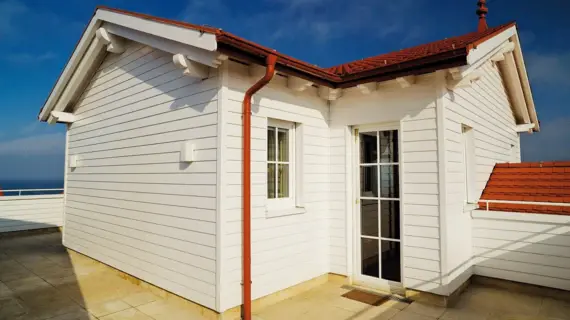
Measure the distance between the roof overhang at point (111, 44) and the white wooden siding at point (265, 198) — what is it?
0.49 metres

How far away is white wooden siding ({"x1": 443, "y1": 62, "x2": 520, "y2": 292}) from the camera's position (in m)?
3.96

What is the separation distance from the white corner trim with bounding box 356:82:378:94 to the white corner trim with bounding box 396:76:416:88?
0.38 m

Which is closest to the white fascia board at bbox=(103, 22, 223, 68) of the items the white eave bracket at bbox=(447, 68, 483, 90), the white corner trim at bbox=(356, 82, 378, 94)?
the white corner trim at bbox=(356, 82, 378, 94)

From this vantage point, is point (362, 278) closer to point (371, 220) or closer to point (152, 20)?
point (371, 220)

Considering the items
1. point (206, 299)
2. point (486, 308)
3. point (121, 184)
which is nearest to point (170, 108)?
point (121, 184)

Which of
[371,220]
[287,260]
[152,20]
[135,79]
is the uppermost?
[152,20]

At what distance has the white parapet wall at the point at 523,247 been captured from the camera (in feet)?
13.6

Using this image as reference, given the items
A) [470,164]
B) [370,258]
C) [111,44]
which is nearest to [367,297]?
[370,258]

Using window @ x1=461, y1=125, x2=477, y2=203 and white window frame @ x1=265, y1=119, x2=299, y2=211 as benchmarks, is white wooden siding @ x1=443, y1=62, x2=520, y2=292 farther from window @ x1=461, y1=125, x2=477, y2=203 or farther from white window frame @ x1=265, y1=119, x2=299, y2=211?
white window frame @ x1=265, y1=119, x2=299, y2=211

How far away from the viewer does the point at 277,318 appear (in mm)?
3531

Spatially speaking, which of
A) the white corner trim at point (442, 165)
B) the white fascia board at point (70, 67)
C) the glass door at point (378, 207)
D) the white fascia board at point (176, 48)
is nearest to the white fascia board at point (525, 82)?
the white corner trim at point (442, 165)

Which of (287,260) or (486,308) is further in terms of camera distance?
(287,260)

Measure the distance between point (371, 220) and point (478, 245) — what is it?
67.0 inches

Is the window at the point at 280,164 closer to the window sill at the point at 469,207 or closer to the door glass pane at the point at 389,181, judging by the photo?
the door glass pane at the point at 389,181
